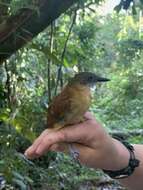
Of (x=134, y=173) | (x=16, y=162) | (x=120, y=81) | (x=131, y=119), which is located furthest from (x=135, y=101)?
(x=134, y=173)

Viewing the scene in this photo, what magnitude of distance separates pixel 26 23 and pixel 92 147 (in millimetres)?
491

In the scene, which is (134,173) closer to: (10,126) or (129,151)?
(129,151)

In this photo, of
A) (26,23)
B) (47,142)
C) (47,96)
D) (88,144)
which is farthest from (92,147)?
(47,96)

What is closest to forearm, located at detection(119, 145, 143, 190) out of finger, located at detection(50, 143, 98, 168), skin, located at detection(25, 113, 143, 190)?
skin, located at detection(25, 113, 143, 190)

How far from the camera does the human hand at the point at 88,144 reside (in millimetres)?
866

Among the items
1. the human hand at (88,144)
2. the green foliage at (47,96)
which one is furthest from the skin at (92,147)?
the green foliage at (47,96)

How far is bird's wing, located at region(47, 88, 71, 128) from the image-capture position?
809 millimetres

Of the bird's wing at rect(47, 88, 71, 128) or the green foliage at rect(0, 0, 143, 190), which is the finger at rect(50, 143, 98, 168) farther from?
the green foliage at rect(0, 0, 143, 190)

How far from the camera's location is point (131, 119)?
5348mm

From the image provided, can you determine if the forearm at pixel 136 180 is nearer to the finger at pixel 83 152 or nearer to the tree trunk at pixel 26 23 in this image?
the finger at pixel 83 152

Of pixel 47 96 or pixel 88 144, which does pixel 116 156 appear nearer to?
pixel 88 144

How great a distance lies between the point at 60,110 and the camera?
32.6 inches

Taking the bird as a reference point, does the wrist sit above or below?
below

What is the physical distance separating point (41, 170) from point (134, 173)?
4.06ft
